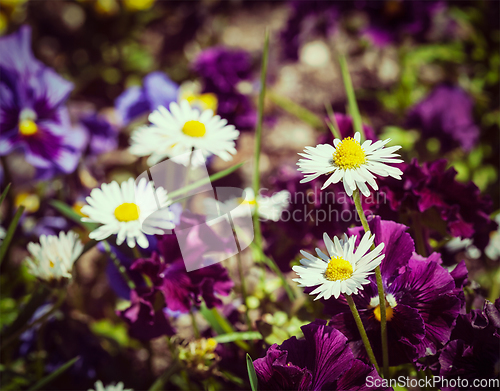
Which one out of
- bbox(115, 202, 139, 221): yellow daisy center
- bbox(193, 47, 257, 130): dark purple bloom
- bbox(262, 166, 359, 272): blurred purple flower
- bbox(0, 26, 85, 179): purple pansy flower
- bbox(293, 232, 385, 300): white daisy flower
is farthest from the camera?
bbox(193, 47, 257, 130): dark purple bloom

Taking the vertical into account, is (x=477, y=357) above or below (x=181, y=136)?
below

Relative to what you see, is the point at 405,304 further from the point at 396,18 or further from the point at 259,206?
the point at 396,18

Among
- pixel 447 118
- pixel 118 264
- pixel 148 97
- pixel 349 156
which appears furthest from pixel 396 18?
pixel 118 264

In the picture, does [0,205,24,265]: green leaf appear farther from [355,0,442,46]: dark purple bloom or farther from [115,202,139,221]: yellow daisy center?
[355,0,442,46]: dark purple bloom

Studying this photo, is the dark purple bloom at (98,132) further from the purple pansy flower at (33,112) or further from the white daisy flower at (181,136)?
the white daisy flower at (181,136)

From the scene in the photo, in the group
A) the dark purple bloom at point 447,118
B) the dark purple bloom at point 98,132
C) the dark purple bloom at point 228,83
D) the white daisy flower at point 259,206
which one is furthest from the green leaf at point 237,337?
the dark purple bloom at point 447,118

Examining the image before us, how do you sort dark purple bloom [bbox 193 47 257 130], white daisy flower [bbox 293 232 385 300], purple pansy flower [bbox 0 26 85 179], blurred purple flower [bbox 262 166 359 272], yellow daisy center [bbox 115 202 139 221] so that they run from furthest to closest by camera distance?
dark purple bloom [bbox 193 47 257 130] < purple pansy flower [bbox 0 26 85 179] < blurred purple flower [bbox 262 166 359 272] < yellow daisy center [bbox 115 202 139 221] < white daisy flower [bbox 293 232 385 300]

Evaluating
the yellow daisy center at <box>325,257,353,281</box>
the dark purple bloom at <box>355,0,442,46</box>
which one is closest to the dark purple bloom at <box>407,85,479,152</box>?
the dark purple bloom at <box>355,0,442,46</box>
